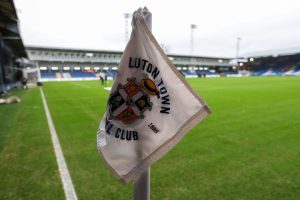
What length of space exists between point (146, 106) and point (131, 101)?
11 cm

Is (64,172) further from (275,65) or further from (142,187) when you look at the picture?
(275,65)

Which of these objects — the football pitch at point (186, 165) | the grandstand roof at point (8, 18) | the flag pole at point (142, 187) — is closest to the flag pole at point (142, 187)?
the flag pole at point (142, 187)

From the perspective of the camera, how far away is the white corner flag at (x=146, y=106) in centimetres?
151

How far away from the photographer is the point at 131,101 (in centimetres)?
156

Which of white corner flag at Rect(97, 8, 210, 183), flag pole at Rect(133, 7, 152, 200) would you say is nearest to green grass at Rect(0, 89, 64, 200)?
flag pole at Rect(133, 7, 152, 200)

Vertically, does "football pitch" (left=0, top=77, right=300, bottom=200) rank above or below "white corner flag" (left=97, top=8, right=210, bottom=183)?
below

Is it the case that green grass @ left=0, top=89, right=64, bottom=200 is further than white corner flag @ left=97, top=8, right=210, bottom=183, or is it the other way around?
green grass @ left=0, top=89, right=64, bottom=200

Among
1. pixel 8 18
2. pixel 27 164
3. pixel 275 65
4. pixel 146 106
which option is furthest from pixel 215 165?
pixel 275 65

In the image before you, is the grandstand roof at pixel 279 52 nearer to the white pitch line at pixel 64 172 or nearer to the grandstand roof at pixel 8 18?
the grandstand roof at pixel 8 18

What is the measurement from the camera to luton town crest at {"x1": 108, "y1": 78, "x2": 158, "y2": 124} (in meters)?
1.55

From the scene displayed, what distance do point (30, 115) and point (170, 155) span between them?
23.2ft

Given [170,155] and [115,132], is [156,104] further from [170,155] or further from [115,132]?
[170,155]

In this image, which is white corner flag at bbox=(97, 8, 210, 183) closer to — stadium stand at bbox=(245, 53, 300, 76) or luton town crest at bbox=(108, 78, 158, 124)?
luton town crest at bbox=(108, 78, 158, 124)

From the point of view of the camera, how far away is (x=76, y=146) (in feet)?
17.8
